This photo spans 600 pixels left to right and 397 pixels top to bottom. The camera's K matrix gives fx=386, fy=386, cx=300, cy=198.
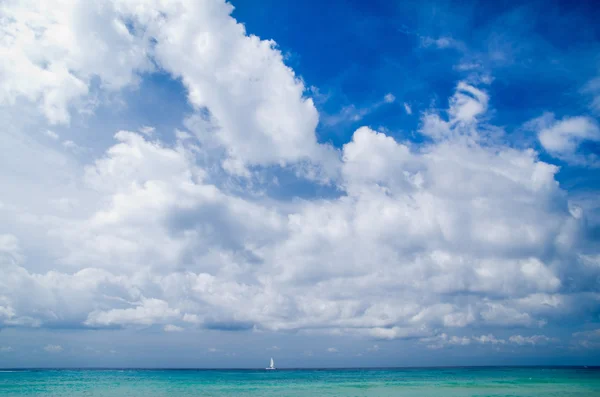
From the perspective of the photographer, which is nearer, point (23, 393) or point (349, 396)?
point (349, 396)

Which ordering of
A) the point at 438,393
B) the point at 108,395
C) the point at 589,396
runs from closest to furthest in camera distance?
the point at 589,396, the point at 108,395, the point at 438,393

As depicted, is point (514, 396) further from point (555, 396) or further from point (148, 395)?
point (148, 395)

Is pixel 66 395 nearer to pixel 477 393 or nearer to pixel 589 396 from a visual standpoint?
pixel 477 393

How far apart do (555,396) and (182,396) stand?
50533mm

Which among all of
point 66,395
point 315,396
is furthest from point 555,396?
point 66,395

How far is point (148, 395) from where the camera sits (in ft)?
177

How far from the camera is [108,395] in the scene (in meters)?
53.7

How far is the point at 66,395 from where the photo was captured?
177 feet

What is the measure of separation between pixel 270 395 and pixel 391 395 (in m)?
17.2

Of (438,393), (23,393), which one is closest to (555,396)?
(438,393)

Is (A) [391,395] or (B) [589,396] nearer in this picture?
(B) [589,396]

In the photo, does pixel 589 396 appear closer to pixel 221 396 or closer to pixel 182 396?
pixel 221 396

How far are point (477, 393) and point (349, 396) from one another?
62.7 feet

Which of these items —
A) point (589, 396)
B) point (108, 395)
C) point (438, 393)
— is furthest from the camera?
point (438, 393)
